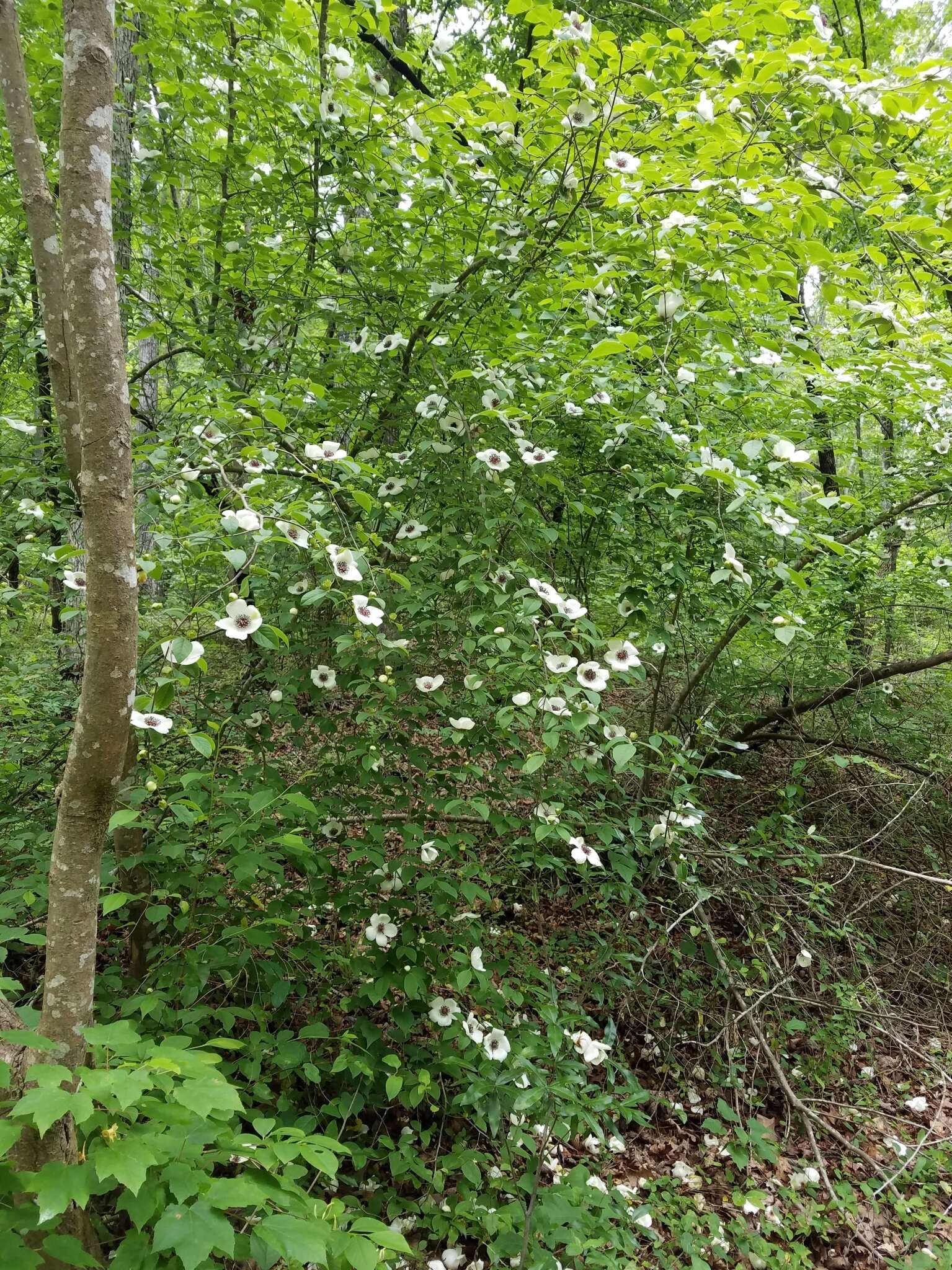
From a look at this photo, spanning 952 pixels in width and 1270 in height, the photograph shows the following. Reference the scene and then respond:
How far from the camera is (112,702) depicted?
3.63 feet

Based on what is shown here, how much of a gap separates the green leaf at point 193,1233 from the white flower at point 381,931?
3.69 ft

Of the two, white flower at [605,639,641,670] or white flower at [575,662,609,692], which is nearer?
white flower at [575,662,609,692]

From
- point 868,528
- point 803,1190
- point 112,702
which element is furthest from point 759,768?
point 112,702

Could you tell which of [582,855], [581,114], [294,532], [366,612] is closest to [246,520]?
[294,532]

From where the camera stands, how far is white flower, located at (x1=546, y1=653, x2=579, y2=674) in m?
1.88

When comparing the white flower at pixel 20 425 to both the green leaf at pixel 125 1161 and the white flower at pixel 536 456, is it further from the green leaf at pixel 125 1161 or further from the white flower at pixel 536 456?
the green leaf at pixel 125 1161

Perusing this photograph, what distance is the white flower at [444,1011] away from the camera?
2.08 m

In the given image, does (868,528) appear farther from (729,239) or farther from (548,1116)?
(548,1116)

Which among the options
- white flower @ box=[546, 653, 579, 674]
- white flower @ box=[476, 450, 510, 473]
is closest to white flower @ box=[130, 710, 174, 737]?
white flower @ box=[546, 653, 579, 674]

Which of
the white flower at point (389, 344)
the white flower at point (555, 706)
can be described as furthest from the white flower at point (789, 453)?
the white flower at point (389, 344)

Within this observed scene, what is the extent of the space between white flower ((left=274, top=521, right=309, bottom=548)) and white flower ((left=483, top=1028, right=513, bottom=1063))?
5.03ft

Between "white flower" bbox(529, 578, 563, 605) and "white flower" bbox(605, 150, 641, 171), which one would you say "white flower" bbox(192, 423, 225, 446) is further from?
"white flower" bbox(605, 150, 641, 171)

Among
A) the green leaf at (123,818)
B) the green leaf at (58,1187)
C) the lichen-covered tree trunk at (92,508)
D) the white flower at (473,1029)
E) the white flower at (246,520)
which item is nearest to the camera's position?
the green leaf at (58,1187)

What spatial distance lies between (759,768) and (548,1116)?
9.80 ft
